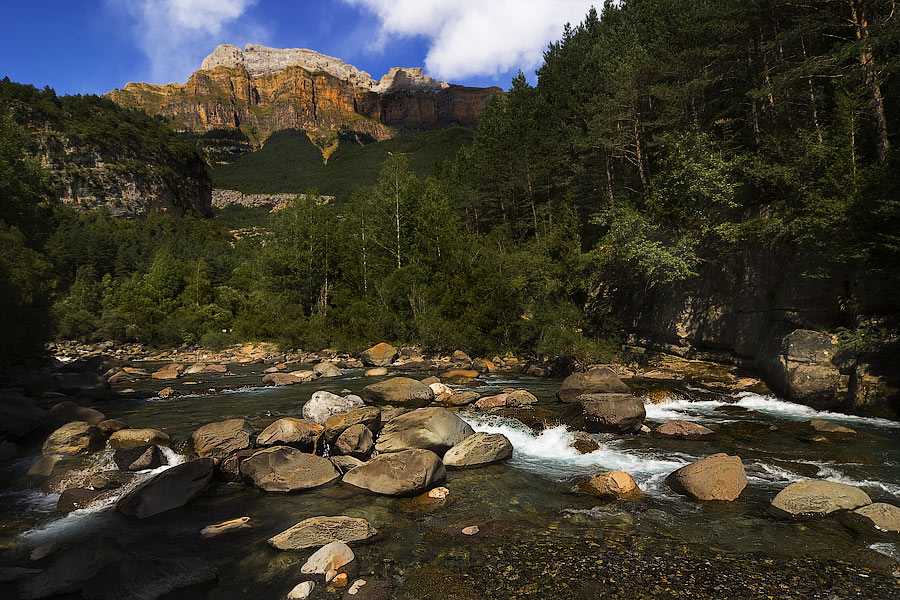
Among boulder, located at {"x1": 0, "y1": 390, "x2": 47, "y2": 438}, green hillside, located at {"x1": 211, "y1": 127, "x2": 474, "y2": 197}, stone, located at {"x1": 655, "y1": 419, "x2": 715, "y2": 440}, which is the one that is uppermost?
green hillside, located at {"x1": 211, "y1": 127, "x2": 474, "y2": 197}

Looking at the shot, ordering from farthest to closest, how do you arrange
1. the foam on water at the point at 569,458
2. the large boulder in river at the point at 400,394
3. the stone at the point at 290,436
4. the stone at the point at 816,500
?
the large boulder in river at the point at 400,394 → the stone at the point at 290,436 → the foam on water at the point at 569,458 → the stone at the point at 816,500

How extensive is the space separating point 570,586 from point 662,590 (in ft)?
4.30

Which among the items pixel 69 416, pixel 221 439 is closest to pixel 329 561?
pixel 221 439

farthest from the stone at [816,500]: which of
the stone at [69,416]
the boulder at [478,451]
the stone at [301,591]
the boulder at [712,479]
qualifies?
the stone at [69,416]

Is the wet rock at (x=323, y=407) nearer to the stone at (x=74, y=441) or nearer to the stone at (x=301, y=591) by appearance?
the stone at (x=74, y=441)

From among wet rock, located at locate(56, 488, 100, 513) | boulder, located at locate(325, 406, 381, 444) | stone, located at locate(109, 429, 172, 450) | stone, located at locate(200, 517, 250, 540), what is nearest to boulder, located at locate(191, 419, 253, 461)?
stone, located at locate(109, 429, 172, 450)

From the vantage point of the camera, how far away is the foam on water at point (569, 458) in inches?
452

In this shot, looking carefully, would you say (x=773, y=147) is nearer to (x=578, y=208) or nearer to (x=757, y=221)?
(x=757, y=221)

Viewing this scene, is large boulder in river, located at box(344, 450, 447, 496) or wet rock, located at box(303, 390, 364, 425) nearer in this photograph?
large boulder in river, located at box(344, 450, 447, 496)

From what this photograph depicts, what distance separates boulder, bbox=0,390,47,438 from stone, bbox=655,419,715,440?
20628 millimetres

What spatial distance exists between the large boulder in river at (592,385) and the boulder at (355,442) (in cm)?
920

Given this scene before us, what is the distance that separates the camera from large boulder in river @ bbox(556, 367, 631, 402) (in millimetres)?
18312

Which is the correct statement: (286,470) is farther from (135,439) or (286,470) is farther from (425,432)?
(135,439)

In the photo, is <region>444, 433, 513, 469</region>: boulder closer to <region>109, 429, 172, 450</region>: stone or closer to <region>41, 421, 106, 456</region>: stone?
<region>109, 429, 172, 450</region>: stone
